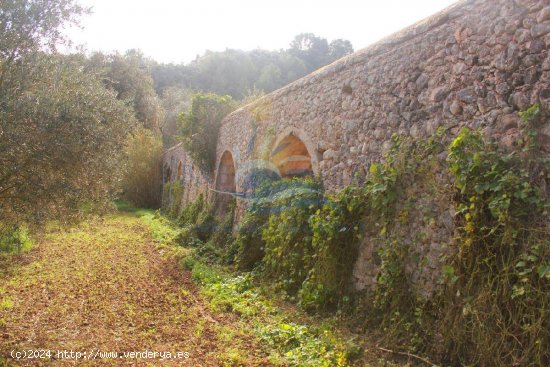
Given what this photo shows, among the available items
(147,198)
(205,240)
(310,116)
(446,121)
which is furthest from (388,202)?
(147,198)

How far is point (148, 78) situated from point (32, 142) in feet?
74.3

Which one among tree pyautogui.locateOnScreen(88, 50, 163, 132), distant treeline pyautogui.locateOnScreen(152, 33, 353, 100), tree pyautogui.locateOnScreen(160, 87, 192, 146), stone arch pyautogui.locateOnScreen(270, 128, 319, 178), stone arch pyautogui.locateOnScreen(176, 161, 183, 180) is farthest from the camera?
distant treeline pyautogui.locateOnScreen(152, 33, 353, 100)

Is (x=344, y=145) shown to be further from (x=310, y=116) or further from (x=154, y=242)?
(x=154, y=242)

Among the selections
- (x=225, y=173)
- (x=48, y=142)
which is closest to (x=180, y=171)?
(x=225, y=173)

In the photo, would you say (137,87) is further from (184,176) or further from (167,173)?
(184,176)

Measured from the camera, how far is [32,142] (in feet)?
15.7

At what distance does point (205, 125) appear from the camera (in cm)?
1288

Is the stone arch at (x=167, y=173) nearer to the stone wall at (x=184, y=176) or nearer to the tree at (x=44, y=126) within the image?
the stone wall at (x=184, y=176)

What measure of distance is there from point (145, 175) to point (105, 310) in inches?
671

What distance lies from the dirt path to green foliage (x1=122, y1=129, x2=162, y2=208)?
1268cm

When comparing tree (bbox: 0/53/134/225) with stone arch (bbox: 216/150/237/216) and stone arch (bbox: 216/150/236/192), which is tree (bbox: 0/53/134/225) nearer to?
stone arch (bbox: 216/150/237/216)

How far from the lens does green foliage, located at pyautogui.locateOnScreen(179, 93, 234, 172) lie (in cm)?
1280

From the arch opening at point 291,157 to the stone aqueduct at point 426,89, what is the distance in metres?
0.05

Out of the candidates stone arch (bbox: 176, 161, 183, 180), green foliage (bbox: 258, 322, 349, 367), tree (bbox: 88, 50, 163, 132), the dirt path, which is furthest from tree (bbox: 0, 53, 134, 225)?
tree (bbox: 88, 50, 163, 132)
